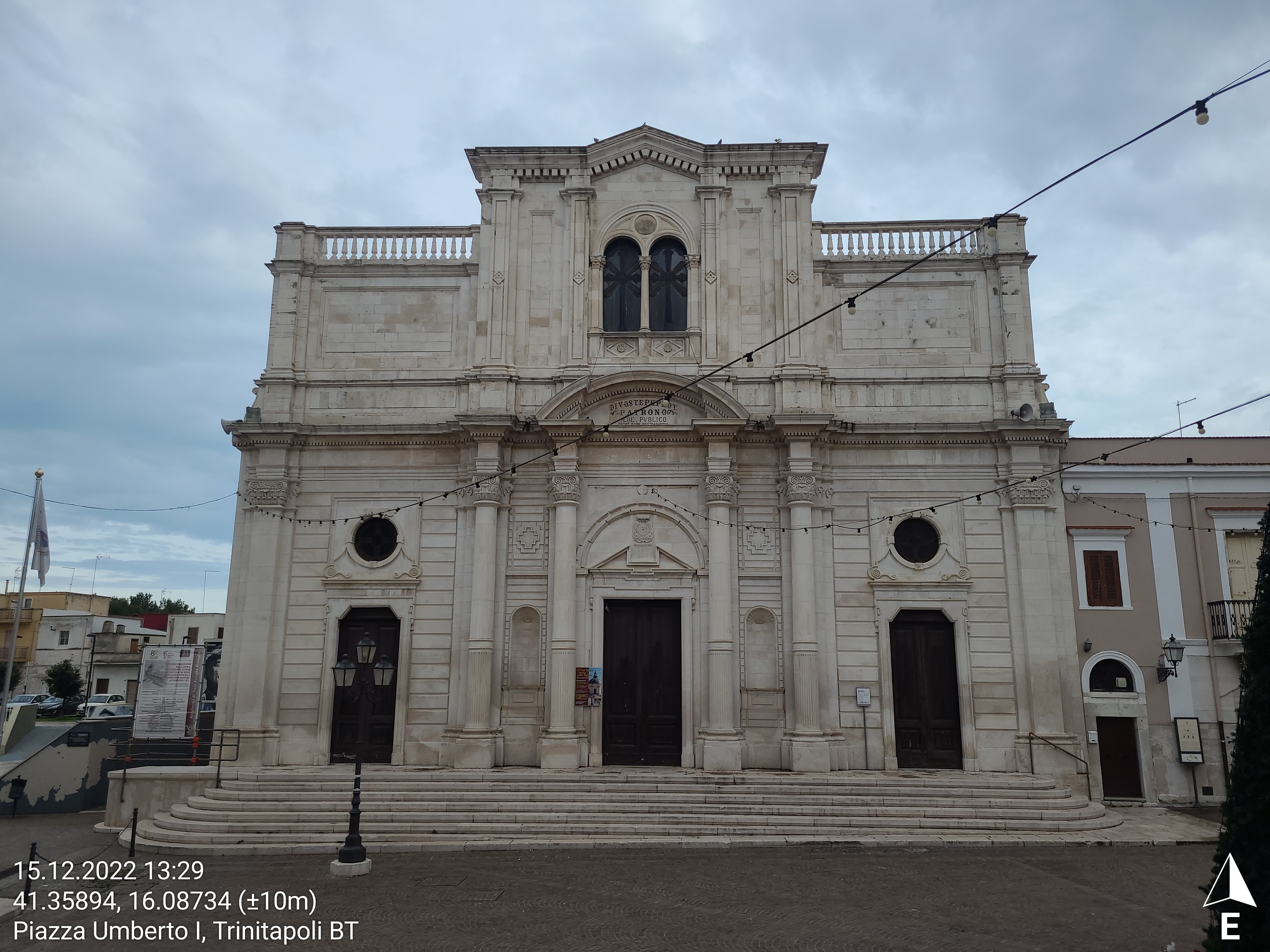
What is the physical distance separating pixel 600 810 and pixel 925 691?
8.01 m

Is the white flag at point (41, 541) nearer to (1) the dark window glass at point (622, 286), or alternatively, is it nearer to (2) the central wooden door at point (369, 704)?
(2) the central wooden door at point (369, 704)

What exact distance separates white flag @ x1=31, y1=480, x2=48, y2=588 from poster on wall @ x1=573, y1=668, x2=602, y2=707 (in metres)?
12.8

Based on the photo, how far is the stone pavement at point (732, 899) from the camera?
10.2 meters

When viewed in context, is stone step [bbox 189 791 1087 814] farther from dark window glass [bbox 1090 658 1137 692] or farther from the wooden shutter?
the wooden shutter

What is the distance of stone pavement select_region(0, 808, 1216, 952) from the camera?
10156mm

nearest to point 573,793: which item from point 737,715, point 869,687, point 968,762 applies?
point 737,715

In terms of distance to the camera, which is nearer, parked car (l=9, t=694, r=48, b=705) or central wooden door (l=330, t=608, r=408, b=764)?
central wooden door (l=330, t=608, r=408, b=764)

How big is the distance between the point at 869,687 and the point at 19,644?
182 ft

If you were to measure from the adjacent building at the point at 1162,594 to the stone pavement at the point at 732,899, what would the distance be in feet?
12.8

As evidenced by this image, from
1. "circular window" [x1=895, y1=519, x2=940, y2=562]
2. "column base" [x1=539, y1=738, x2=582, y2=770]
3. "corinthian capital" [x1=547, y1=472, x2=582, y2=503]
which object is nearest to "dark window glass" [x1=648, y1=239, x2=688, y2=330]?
"corinthian capital" [x1=547, y1=472, x2=582, y2=503]

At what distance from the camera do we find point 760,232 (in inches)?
853

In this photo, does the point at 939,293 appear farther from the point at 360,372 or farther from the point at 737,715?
the point at 360,372

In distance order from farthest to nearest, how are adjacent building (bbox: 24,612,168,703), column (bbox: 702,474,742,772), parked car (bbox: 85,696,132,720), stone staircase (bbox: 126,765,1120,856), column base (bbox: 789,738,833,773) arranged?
adjacent building (bbox: 24,612,168,703) → parked car (bbox: 85,696,132,720) → column (bbox: 702,474,742,772) → column base (bbox: 789,738,833,773) → stone staircase (bbox: 126,765,1120,856)

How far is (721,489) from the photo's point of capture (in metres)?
19.9
